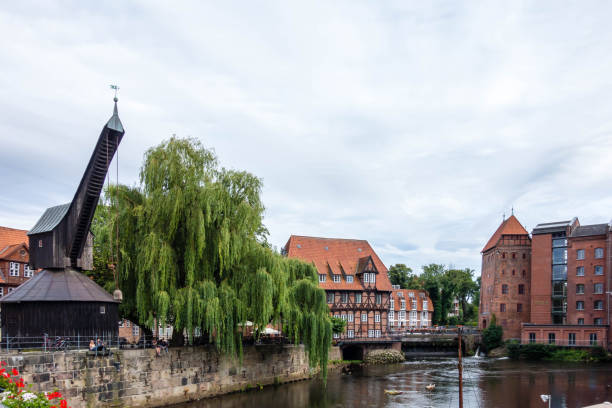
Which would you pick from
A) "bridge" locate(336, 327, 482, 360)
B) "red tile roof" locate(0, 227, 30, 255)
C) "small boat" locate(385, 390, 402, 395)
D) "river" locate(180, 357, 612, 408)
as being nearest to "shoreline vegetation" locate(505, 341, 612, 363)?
"bridge" locate(336, 327, 482, 360)

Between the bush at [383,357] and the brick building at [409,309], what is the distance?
81.6 feet

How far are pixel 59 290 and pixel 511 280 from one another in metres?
52.0

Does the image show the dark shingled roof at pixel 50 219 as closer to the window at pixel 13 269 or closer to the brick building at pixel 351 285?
the window at pixel 13 269

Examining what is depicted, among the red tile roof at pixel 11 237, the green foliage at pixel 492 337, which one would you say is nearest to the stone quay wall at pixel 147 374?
the red tile roof at pixel 11 237

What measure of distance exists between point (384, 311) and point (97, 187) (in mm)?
35630

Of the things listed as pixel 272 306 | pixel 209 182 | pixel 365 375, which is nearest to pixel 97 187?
pixel 209 182

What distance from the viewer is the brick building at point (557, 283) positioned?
53344 mm

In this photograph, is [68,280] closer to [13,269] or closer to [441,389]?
[13,269]

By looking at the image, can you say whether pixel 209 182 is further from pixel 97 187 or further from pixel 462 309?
pixel 462 309

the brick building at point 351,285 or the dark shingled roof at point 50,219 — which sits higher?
the dark shingled roof at point 50,219

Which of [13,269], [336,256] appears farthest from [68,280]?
[336,256]

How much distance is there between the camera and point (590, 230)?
55.5 meters

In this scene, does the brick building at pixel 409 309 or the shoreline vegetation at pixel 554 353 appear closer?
the shoreline vegetation at pixel 554 353

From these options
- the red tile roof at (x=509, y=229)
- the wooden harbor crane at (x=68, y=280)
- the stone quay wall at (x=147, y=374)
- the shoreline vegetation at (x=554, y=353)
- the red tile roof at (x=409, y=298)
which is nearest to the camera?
the stone quay wall at (x=147, y=374)
